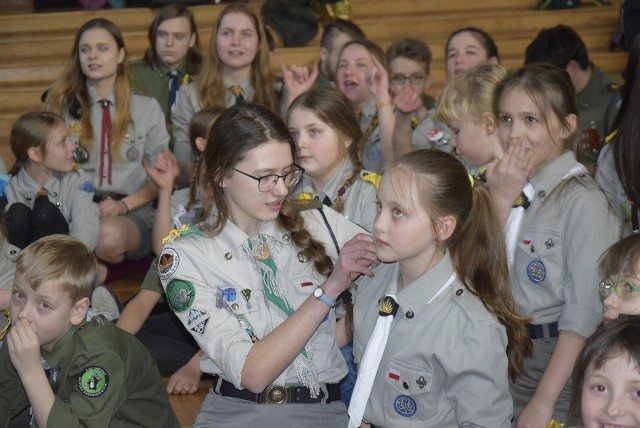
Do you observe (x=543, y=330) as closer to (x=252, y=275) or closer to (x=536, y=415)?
(x=536, y=415)

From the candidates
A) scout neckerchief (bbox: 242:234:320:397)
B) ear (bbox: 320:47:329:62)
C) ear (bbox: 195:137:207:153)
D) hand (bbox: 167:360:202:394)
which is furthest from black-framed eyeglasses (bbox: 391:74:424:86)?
scout neckerchief (bbox: 242:234:320:397)

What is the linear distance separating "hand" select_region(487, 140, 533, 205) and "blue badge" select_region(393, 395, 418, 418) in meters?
0.74

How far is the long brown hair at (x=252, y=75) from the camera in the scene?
5.15m

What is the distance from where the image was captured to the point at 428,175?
2.61m

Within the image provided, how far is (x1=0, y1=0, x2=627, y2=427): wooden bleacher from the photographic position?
6477 mm

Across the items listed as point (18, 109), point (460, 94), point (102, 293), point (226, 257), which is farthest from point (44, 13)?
point (226, 257)

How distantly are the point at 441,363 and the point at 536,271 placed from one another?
2.03 feet

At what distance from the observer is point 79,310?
2887 mm

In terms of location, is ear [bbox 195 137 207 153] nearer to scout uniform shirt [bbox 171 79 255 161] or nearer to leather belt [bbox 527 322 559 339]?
scout uniform shirt [bbox 171 79 255 161]

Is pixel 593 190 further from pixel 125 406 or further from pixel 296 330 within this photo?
pixel 125 406

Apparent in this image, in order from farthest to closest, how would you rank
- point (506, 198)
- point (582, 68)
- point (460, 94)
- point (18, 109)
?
point (18, 109) → point (582, 68) → point (460, 94) → point (506, 198)

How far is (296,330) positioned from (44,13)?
16.2 ft

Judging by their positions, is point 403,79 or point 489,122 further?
point 403,79

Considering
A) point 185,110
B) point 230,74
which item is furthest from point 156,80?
point 230,74
